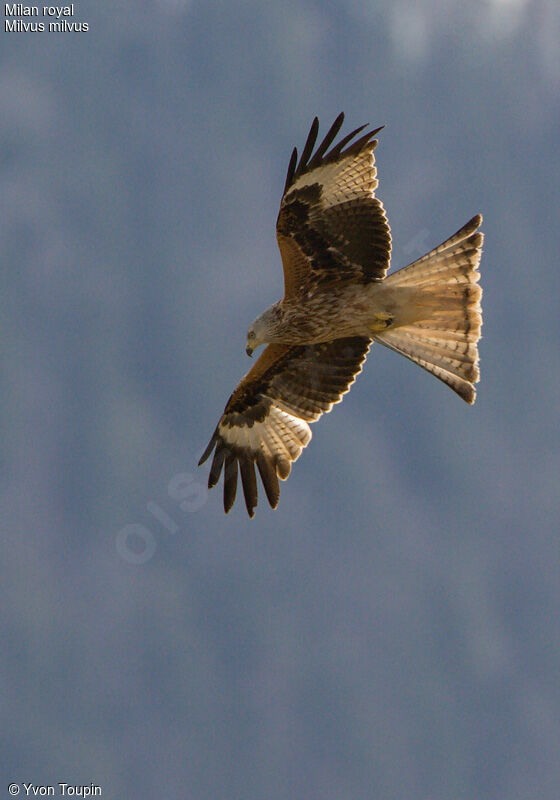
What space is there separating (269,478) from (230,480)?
424 mm

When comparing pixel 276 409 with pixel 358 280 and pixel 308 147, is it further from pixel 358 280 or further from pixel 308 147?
pixel 308 147

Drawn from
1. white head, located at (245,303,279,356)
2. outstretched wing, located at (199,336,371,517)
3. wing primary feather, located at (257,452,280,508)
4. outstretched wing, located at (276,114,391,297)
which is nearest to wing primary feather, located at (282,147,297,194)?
outstretched wing, located at (276,114,391,297)

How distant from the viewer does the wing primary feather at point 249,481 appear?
14008 millimetres

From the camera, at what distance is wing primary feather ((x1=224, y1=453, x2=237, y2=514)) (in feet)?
46.0

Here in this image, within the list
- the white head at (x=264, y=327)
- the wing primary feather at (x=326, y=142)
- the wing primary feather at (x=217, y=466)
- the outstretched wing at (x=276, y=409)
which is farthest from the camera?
the wing primary feather at (x=217, y=466)

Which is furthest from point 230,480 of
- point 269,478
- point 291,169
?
point 291,169

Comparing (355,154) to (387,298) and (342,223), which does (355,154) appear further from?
(387,298)

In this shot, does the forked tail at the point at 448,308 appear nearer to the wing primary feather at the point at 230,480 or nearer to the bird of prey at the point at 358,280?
the bird of prey at the point at 358,280

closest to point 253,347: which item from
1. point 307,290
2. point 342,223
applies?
point 307,290

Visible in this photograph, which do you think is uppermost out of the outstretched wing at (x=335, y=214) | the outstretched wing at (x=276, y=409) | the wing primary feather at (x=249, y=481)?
the outstretched wing at (x=335, y=214)

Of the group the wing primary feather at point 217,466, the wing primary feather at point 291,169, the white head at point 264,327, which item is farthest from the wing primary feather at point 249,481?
the wing primary feather at point 291,169

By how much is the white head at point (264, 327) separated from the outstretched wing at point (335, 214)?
53cm

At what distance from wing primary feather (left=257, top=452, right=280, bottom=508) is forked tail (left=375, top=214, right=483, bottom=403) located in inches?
82.5

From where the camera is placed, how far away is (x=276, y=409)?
47.4 feet
